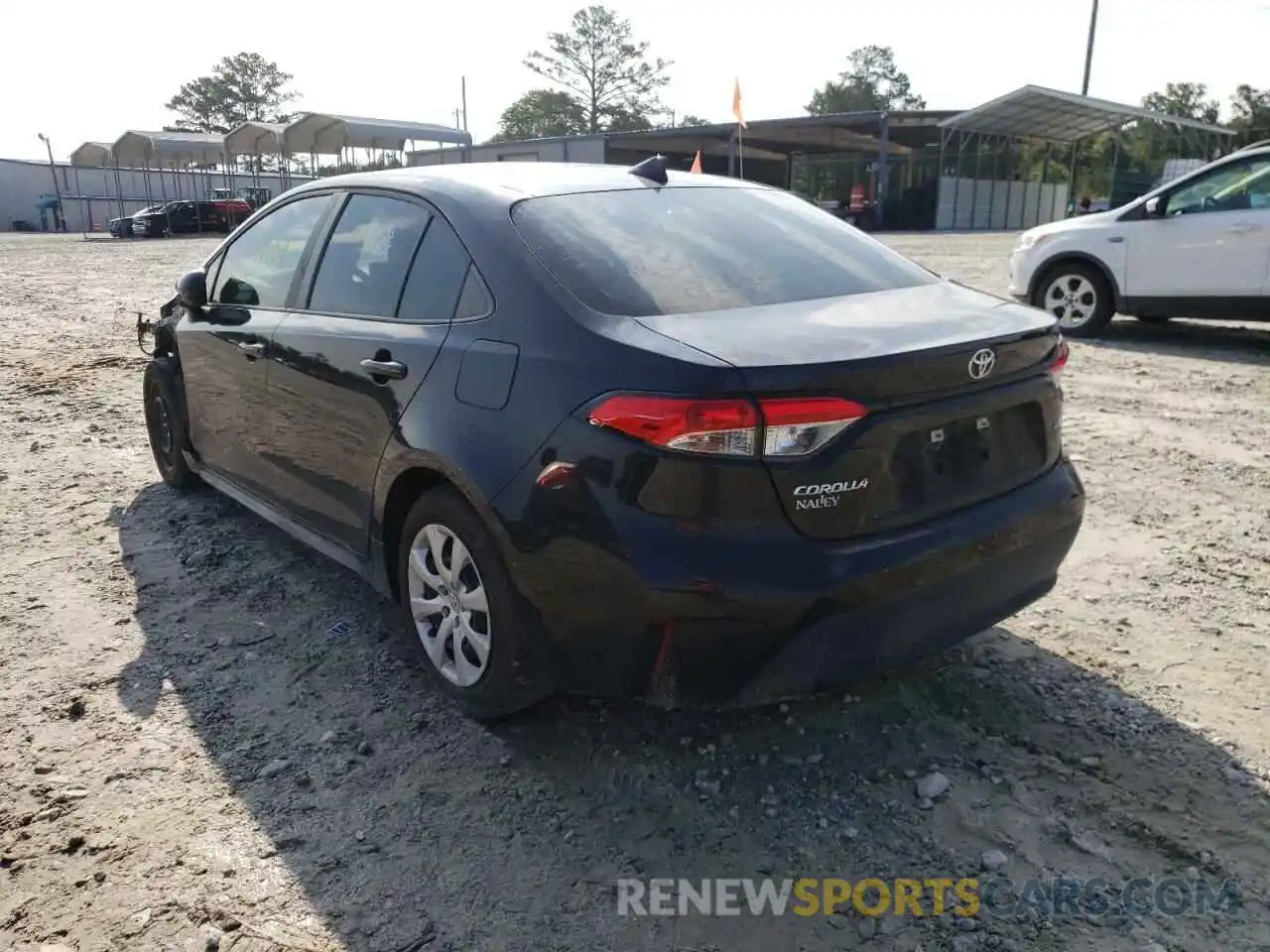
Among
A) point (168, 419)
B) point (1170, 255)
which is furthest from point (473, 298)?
point (1170, 255)

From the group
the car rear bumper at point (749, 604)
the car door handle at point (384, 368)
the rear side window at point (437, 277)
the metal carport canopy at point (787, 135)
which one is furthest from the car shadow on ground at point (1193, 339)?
the metal carport canopy at point (787, 135)

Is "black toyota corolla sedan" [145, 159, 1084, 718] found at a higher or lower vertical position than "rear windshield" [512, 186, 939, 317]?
lower

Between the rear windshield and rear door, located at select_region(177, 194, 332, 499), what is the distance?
4.44 ft

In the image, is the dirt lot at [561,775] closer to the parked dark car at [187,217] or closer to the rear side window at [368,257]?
the rear side window at [368,257]

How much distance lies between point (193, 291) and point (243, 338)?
2.13 ft

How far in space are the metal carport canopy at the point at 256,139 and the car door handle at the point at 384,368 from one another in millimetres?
34957

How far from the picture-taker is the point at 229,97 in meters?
79.7

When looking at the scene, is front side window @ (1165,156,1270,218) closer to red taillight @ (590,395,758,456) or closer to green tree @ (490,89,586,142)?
red taillight @ (590,395,758,456)

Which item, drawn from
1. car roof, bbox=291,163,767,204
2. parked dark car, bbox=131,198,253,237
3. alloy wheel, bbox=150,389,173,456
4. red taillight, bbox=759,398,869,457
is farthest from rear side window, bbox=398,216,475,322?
parked dark car, bbox=131,198,253,237

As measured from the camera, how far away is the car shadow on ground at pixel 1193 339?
861 centimetres

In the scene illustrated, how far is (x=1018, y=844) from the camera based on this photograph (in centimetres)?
243

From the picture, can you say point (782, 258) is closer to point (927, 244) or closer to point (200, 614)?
point (200, 614)

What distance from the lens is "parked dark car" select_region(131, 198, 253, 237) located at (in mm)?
35656

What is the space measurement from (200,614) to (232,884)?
1.70 meters
